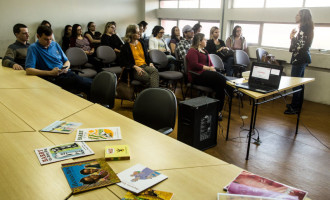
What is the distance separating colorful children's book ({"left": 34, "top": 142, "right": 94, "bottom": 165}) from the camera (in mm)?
1616

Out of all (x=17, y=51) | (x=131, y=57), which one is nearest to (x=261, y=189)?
(x=131, y=57)

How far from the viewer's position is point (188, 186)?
1390 millimetres

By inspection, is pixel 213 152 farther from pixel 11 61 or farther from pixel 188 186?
pixel 11 61

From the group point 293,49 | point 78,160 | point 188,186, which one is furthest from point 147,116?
point 293,49

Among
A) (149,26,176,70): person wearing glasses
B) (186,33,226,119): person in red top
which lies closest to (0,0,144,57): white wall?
(149,26,176,70): person wearing glasses

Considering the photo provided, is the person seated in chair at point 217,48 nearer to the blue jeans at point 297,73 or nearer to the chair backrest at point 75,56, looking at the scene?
the blue jeans at point 297,73

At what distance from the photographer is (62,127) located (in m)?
2.06

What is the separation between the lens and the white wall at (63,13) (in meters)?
6.46

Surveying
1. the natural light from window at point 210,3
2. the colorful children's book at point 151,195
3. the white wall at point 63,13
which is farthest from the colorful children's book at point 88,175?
the natural light from window at point 210,3

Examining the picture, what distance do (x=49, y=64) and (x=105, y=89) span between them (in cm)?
118

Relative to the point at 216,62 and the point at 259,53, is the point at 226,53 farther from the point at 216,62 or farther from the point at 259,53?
the point at 216,62

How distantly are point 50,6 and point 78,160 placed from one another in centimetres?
646

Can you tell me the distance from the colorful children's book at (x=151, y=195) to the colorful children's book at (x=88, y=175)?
0.46 feet

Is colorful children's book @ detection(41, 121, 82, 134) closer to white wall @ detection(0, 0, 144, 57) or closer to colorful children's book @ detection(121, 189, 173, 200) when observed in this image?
colorful children's book @ detection(121, 189, 173, 200)
